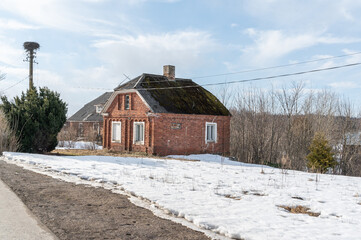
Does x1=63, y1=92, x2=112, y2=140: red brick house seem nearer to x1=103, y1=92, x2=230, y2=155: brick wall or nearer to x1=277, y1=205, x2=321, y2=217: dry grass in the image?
x1=103, y1=92, x2=230, y2=155: brick wall

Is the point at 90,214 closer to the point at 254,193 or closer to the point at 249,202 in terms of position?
the point at 249,202

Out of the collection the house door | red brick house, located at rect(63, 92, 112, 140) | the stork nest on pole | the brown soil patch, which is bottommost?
the brown soil patch

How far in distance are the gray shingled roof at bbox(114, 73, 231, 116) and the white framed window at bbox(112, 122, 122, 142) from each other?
121 inches

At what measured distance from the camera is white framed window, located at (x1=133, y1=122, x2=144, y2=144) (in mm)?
26375

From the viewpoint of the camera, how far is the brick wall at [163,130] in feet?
83.0

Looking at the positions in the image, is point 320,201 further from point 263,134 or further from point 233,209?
point 263,134

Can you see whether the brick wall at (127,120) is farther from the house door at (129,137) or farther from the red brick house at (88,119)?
the red brick house at (88,119)

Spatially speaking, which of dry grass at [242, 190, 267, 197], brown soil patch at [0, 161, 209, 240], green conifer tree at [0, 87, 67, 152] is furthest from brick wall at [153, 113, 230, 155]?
dry grass at [242, 190, 267, 197]

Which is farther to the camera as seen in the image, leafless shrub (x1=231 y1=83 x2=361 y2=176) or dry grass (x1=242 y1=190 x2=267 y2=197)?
leafless shrub (x1=231 y1=83 x2=361 y2=176)

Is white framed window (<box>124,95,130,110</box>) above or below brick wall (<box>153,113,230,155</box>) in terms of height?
above

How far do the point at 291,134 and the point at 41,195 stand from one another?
1169 inches

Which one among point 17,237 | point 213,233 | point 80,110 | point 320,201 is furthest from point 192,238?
point 80,110

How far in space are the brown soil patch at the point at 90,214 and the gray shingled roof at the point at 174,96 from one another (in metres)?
15.9

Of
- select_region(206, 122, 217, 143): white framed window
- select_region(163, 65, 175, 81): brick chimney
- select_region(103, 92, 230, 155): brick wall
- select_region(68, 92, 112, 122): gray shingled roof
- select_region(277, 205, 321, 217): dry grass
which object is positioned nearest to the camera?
select_region(277, 205, 321, 217): dry grass
